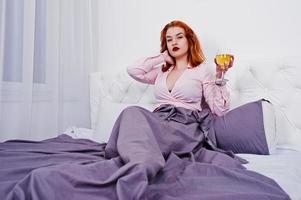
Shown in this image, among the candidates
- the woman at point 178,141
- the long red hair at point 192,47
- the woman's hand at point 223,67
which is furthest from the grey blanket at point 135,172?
the long red hair at point 192,47

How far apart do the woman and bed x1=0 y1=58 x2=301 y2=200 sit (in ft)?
0.15

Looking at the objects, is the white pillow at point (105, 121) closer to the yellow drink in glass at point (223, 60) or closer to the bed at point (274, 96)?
the bed at point (274, 96)

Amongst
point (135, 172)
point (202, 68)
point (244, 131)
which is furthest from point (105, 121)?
point (135, 172)

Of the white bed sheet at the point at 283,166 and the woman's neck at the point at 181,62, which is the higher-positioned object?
the woman's neck at the point at 181,62

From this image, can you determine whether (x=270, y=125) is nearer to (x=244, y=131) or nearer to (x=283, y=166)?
(x=244, y=131)

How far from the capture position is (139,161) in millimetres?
610

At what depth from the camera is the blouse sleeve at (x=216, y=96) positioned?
121 cm

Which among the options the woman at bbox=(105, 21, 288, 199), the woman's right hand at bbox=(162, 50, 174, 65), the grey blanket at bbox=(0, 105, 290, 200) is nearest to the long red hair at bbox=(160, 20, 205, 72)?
the woman at bbox=(105, 21, 288, 199)

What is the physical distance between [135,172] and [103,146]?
0.49 m

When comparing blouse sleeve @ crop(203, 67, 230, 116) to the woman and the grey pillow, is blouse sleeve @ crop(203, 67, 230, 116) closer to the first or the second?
the woman

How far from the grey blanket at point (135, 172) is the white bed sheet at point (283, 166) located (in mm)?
51

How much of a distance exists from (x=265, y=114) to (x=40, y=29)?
1284 mm

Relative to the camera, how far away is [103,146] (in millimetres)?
1032

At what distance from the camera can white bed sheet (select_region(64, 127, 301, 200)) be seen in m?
0.65
